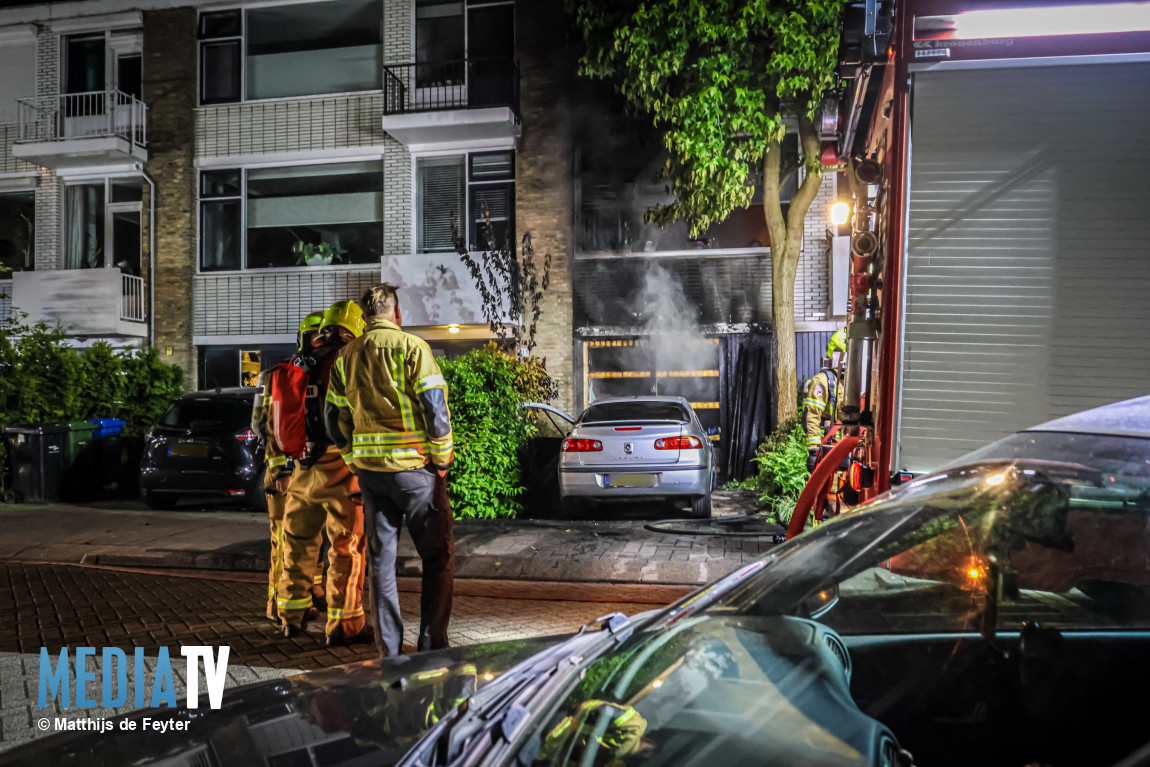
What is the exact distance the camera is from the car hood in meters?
1.62

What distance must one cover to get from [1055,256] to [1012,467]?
2515mm

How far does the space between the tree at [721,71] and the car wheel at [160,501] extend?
7.70 meters

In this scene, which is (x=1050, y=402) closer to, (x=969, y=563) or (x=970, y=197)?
(x=970, y=197)

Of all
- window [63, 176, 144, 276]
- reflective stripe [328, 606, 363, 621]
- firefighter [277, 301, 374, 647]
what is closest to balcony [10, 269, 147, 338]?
window [63, 176, 144, 276]

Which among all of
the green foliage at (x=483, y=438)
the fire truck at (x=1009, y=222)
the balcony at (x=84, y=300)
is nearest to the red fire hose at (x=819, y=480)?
the fire truck at (x=1009, y=222)

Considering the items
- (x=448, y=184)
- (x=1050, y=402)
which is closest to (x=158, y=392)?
(x=448, y=184)

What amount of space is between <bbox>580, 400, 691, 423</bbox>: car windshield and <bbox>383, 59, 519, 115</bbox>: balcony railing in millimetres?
7202

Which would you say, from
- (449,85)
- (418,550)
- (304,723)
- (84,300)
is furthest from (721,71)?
(84,300)

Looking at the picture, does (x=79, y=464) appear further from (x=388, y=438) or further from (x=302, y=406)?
(x=388, y=438)

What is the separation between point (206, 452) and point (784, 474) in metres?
6.88

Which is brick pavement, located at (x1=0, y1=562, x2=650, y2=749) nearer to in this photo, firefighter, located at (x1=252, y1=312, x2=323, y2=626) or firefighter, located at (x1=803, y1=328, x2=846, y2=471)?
firefighter, located at (x1=252, y1=312, x2=323, y2=626)

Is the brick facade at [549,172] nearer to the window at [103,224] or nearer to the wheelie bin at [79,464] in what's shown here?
the wheelie bin at [79,464]

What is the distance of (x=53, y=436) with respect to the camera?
34.8 feet

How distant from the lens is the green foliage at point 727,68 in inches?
363
